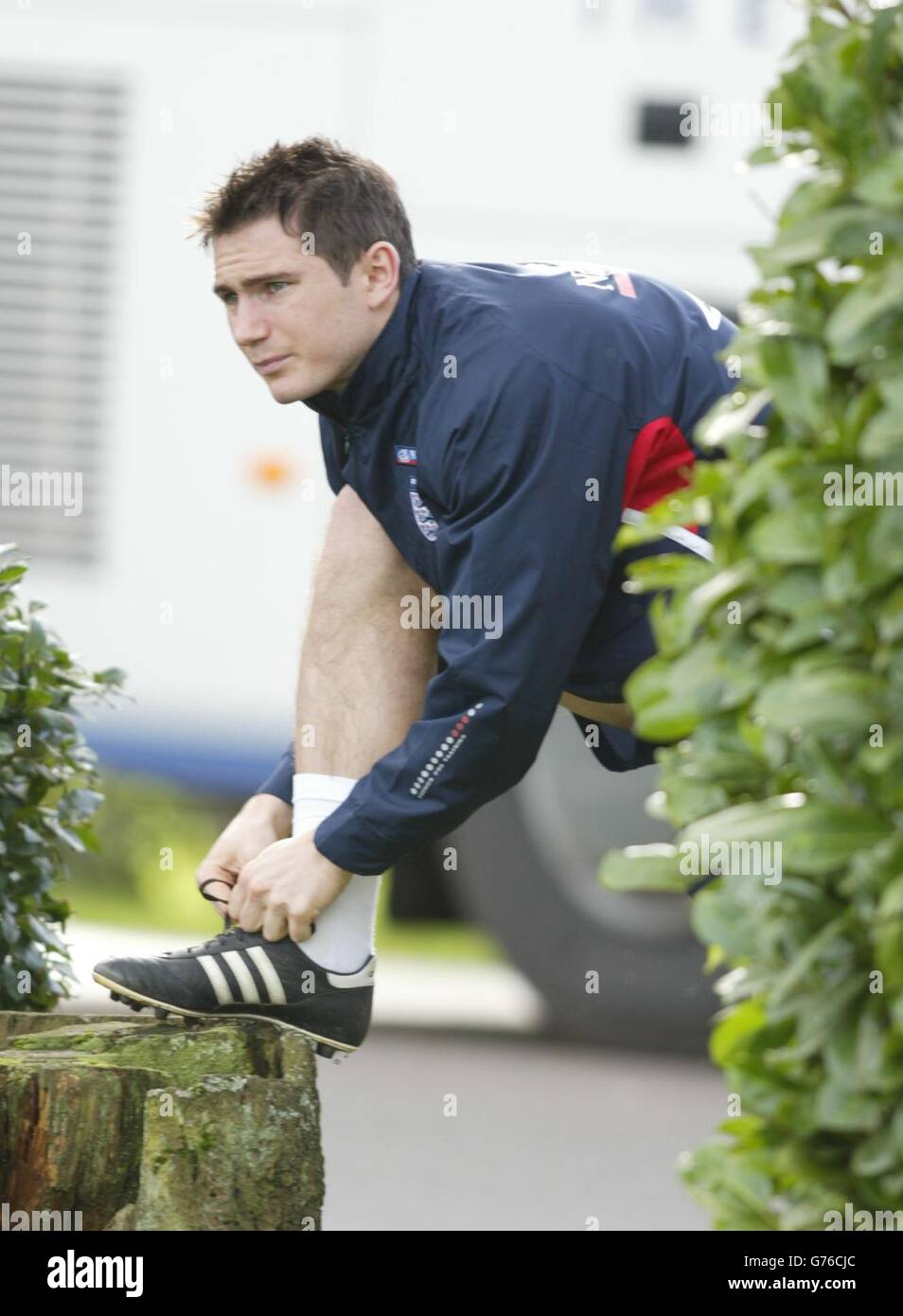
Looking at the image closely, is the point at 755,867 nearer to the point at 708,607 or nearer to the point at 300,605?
the point at 708,607

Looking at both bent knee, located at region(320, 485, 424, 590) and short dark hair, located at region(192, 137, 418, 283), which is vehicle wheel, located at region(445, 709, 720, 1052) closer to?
bent knee, located at region(320, 485, 424, 590)

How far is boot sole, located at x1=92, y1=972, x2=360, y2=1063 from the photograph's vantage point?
9.05ft

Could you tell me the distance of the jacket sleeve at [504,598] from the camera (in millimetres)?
2520

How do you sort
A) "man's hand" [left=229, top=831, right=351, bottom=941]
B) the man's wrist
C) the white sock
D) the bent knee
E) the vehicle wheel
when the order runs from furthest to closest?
the vehicle wheel → the man's wrist → the bent knee → the white sock → "man's hand" [left=229, top=831, right=351, bottom=941]

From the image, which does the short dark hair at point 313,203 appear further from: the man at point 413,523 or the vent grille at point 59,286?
the vent grille at point 59,286

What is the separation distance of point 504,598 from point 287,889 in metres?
0.53

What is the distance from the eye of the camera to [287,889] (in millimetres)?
2750

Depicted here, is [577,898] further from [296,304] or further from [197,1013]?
[296,304]

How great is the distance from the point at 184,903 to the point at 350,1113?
2.78 meters

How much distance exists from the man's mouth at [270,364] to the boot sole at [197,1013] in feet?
2.79

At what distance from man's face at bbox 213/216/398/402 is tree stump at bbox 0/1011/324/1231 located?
36.4 inches

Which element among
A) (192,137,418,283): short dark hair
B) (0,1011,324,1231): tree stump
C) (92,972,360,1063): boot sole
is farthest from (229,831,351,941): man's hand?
(192,137,418,283): short dark hair

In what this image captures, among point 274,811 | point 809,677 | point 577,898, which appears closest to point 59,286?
point 577,898

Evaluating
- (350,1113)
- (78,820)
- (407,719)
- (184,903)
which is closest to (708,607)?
(407,719)
